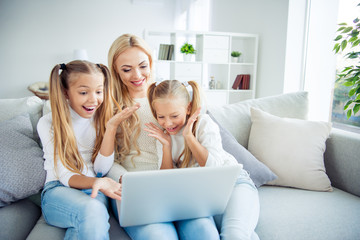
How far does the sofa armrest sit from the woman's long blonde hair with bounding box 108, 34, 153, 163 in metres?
1.04

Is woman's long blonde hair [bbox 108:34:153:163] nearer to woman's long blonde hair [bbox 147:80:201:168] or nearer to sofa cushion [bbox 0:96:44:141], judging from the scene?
woman's long blonde hair [bbox 147:80:201:168]

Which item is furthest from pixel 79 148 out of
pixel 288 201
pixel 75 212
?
pixel 288 201

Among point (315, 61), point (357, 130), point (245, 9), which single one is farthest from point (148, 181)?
point (245, 9)

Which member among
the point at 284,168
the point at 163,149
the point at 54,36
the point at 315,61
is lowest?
the point at 284,168

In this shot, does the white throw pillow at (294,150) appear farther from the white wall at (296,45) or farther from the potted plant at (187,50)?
the potted plant at (187,50)

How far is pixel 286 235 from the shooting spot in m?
1.04

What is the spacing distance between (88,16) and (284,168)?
5158mm

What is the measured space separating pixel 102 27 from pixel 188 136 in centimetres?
499

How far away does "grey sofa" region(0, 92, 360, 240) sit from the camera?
103 cm

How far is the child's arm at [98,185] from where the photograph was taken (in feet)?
3.01

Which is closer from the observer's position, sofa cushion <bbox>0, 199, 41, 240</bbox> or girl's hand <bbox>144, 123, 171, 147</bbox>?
sofa cushion <bbox>0, 199, 41, 240</bbox>

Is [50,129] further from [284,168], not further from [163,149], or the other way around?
[284,168]

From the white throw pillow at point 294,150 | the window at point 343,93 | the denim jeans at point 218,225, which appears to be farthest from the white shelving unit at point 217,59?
the denim jeans at point 218,225

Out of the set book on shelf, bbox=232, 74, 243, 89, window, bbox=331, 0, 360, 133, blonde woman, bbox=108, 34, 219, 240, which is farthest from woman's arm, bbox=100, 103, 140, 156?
book on shelf, bbox=232, 74, 243, 89
